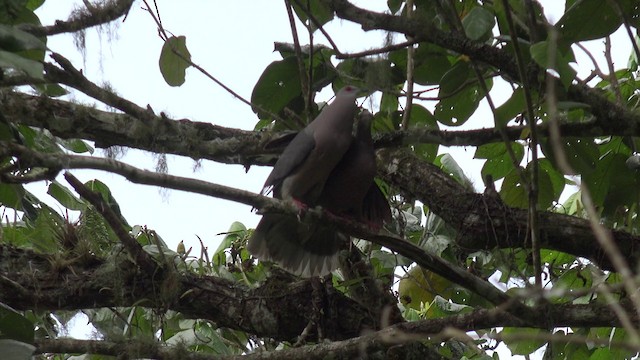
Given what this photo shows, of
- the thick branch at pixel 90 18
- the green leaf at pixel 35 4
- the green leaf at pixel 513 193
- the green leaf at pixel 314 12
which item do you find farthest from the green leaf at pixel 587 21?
the green leaf at pixel 35 4

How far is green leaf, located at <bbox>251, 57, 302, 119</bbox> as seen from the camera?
3260mm

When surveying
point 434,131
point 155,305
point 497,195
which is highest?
point 434,131

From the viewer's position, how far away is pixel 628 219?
3.21 m

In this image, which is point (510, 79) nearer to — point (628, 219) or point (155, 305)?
point (628, 219)

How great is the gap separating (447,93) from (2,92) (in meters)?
1.63

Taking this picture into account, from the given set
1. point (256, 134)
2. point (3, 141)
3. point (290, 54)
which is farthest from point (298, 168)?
point (3, 141)

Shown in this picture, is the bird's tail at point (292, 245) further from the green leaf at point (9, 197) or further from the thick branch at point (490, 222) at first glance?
the green leaf at point (9, 197)

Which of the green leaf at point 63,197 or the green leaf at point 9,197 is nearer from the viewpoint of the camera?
the green leaf at point 9,197

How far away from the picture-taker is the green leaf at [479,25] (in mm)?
2654

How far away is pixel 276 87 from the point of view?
3.31 metres

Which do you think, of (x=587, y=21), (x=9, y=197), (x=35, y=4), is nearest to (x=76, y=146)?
(x=9, y=197)

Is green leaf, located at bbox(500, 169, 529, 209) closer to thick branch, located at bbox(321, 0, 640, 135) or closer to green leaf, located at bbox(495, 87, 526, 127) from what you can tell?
thick branch, located at bbox(321, 0, 640, 135)

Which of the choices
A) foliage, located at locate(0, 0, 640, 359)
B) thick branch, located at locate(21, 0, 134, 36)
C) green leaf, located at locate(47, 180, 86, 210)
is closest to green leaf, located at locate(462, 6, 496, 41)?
foliage, located at locate(0, 0, 640, 359)

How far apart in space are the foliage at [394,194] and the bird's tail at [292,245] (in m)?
0.09
